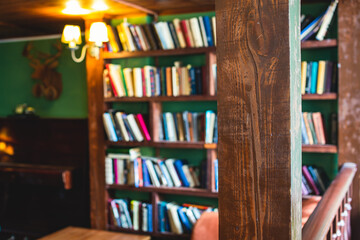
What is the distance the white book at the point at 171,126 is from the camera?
4020 millimetres

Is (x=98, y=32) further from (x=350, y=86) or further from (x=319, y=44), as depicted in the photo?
(x=350, y=86)

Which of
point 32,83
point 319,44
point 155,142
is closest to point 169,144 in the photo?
point 155,142

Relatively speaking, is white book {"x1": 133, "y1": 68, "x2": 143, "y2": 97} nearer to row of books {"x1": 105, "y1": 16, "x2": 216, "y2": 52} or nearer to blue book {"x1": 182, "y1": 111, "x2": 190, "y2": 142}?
row of books {"x1": 105, "y1": 16, "x2": 216, "y2": 52}

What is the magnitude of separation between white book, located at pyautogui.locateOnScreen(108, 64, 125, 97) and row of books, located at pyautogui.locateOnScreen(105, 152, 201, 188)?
24.4 inches

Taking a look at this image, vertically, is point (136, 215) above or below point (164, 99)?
below

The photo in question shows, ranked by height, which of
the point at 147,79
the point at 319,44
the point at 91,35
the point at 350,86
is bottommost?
the point at 350,86

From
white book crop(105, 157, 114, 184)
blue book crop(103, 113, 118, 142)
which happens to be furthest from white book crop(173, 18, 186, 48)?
white book crop(105, 157, 114, 184)

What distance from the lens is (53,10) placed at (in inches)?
160

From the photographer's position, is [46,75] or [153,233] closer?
[153,233]

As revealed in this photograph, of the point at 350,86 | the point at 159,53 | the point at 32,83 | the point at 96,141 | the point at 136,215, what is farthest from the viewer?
the point at 32,83

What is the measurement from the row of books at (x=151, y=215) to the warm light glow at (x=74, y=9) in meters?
1.89

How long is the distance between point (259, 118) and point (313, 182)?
101 inches

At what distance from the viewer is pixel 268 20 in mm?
1138

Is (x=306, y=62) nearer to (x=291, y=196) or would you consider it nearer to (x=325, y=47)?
(x=325, y=47)
